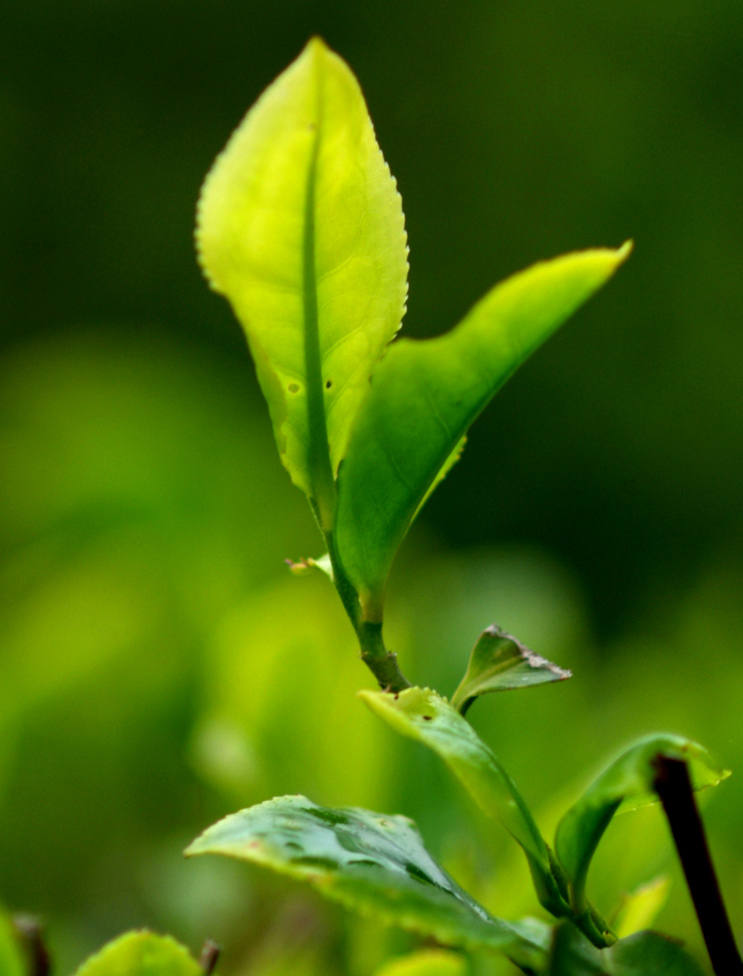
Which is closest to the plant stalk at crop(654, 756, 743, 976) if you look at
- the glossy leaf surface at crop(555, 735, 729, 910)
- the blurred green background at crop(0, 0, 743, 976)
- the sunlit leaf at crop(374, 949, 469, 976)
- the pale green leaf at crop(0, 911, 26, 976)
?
the glossy leaf surface at crop(555, 735, 729, 910)

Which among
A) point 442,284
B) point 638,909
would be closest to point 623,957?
point 638,909

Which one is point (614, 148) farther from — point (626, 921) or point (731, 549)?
point (626, 921)

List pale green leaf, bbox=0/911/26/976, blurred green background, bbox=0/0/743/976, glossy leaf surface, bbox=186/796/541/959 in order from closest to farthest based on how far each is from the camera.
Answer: glossy leaf surface, bbox=186/796/541/959 → pale green leaf, bbox=0/911/26/976 → blurred green background, bbox=0/0/743/976

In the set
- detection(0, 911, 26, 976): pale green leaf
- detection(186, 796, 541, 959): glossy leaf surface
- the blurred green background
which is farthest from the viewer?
the blurred green background

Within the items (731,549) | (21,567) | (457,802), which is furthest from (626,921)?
(731,549)

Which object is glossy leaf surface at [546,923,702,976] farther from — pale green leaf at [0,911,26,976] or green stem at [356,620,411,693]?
pale green leaf at [0,911,26,976]

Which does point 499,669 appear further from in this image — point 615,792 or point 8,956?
point 8,956

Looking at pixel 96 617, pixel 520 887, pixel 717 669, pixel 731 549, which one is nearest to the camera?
pixel 520 887
